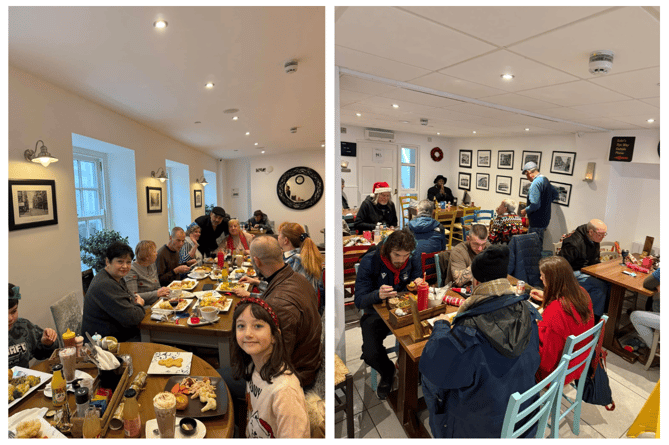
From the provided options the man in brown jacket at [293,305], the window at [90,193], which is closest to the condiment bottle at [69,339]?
the window at [90,193]

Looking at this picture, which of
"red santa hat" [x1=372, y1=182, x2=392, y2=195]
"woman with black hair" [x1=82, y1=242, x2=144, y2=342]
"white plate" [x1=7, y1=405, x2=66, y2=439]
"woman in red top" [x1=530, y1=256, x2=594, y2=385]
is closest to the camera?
"white plate" [x1=7, y1=405, x2=66, y2=439]

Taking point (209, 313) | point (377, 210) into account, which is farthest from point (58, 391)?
point (377, 210)

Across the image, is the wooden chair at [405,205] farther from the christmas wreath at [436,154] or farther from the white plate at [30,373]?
the white plate at [30,373]

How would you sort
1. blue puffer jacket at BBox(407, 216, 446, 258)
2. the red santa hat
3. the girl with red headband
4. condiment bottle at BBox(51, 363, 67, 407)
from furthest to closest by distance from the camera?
blue puffer jacket at BBox(407, 216, 446, 258) < the red santa hat < condiment bottle at BBox(51, 363, 67, 407) < the girl with red headband

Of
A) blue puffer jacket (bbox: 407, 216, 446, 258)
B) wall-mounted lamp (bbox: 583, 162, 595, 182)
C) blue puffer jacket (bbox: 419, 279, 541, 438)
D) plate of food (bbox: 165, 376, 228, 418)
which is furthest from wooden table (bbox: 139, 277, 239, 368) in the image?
wall-mounted lamp (bbox: 583, 162, 595, 182)

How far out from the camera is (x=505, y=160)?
1.78 meters

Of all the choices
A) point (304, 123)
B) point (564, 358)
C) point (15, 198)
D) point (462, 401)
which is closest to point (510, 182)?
point (564, 358)

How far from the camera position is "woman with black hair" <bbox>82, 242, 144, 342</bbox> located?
4.07ft

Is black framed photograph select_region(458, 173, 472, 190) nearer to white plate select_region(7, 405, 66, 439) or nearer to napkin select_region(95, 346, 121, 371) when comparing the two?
napkin select_region(95, 346, 121, 371)

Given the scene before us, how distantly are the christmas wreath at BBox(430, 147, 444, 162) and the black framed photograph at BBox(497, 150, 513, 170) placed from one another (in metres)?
0.33

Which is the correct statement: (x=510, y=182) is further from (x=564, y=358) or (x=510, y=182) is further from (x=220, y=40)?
(x=220, y=40)

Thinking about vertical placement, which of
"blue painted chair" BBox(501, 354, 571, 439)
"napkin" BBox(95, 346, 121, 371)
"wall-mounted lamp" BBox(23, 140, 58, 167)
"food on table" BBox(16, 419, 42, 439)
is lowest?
"blue painted chair" BBox(501, 354, 571, 439)

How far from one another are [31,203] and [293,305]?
2.76 feet

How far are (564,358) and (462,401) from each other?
0.45 meters
